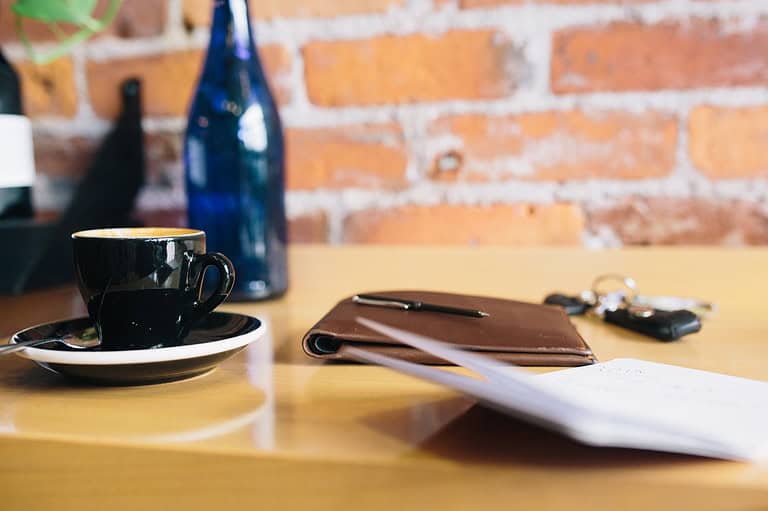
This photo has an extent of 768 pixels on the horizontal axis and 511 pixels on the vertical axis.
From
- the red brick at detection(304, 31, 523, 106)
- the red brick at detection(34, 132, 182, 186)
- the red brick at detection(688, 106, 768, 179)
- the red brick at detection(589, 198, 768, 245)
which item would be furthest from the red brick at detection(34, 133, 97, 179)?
the red brick at detection(688, 106, 768, 179)

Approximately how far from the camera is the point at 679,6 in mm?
802

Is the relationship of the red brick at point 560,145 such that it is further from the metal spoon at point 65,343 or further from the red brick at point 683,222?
the metal spoon at point 65,343

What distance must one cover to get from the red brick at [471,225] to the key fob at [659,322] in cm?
25

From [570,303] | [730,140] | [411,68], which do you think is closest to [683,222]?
[730,140]

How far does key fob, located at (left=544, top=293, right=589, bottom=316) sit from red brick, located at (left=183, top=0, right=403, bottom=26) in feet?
1.44

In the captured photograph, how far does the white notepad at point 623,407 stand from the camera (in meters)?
0.30

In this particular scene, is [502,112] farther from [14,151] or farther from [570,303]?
[14,151]

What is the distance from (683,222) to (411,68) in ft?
1.31

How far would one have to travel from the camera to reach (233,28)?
758mm

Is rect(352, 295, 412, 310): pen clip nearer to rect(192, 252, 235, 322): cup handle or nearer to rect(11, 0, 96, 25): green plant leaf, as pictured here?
rect(192, 252, 235, 322): cup handle

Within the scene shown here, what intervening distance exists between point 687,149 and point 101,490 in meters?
0.75

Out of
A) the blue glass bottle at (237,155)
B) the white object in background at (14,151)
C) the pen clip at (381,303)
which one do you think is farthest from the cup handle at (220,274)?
the white object in background at (14,151)

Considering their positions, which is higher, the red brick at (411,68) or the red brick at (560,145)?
A: the red brick at (411,68)

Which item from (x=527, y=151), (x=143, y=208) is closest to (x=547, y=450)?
(x=527, y=151)
